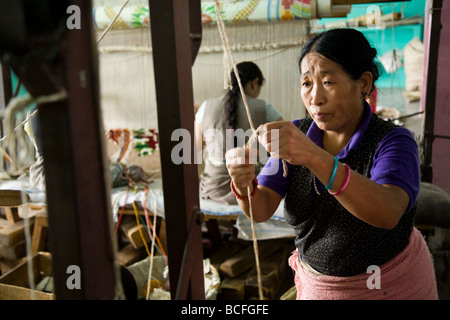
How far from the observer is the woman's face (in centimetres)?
116

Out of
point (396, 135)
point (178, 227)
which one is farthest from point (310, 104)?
point (178, 227)

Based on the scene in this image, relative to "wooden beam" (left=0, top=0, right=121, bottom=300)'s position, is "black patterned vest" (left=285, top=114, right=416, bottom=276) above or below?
below

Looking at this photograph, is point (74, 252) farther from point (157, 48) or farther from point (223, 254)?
point (223, 254)

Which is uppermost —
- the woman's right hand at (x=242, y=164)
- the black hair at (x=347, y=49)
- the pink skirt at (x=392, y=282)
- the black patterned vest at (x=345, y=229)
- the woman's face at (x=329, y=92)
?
the black hair at (x=347, y=49)

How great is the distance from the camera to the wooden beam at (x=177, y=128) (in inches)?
35.6

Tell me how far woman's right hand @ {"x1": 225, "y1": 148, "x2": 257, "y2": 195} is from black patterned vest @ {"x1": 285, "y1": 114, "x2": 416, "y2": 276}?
0.26m

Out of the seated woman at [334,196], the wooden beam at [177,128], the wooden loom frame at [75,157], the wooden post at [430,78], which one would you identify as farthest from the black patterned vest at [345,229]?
the wooden post at [430,78]

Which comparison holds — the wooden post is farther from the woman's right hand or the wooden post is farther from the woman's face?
the woman's right hand

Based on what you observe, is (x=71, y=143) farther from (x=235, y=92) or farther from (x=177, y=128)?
(x=235, y=92)

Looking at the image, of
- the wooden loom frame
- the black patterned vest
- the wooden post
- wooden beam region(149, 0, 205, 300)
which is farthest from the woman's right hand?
the wooden post

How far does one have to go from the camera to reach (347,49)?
116cm

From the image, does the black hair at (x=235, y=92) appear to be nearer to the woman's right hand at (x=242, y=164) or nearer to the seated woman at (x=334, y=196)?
the seated woman at (x=334, y=196)

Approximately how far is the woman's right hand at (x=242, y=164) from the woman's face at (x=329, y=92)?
0.87 ft

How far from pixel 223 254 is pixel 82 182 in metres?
2.77
